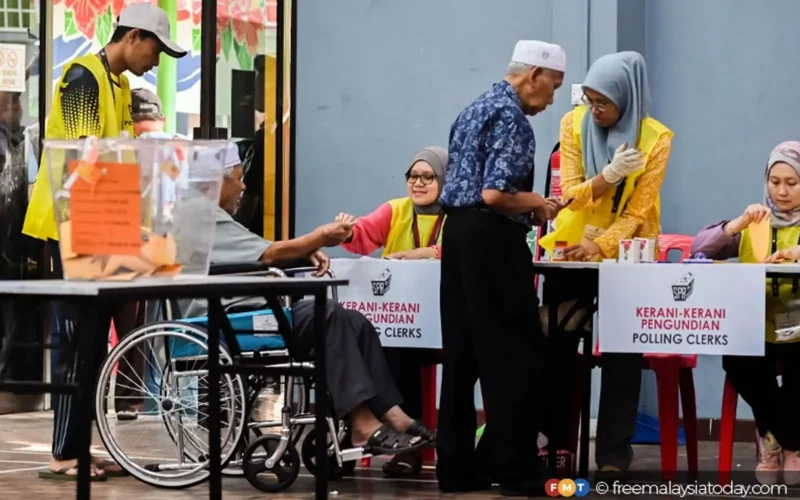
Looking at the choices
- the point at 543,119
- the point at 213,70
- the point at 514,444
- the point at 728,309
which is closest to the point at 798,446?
the point at 728,309

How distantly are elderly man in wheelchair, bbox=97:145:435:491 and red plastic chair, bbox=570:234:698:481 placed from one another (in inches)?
31.2

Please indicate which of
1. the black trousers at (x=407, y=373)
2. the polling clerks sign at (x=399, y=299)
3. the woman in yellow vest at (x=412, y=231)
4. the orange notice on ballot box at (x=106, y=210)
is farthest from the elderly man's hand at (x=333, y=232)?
the orange notice on ballot box at (x=106, y=210)

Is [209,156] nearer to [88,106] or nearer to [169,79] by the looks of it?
[88,106]

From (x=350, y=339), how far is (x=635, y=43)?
8.06 feet

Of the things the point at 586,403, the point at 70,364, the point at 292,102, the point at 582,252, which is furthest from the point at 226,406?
the point at 292,102

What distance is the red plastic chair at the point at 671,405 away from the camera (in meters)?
5.36

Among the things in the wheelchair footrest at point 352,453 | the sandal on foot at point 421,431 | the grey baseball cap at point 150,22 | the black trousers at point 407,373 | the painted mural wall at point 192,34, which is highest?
the painted mural wall at point 192,34

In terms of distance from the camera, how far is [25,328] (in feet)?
26.2

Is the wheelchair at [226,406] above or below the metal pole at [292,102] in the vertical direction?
below

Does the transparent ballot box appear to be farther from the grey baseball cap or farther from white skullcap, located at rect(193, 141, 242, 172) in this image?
the grey baseball cap

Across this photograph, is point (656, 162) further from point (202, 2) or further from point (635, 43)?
point (202, 2)

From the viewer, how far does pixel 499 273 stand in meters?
4.90

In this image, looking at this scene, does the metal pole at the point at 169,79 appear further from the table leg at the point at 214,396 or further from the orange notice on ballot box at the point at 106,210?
the orange notice on ballot box at the point at 106,210

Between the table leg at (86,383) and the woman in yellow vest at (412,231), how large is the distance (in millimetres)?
2663
